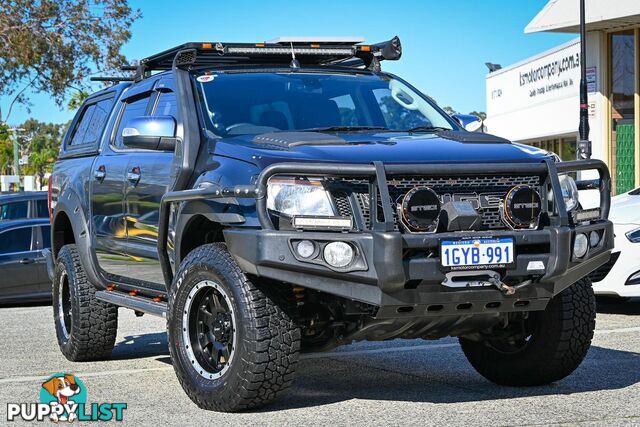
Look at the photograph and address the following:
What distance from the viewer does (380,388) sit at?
6.67 metres

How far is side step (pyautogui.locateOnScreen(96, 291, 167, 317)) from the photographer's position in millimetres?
6750

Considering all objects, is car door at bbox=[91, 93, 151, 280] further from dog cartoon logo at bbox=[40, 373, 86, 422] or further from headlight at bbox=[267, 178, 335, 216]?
headlight at bbox=[267, 178, 335, 216]

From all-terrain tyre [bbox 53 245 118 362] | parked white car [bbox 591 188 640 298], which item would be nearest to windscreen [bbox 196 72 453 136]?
all-terrain tyre [bbox 53 245 118 362]

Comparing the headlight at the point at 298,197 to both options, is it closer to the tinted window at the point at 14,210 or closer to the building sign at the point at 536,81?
the tinted window at the point at 14,210

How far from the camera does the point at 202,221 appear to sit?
6.29 m

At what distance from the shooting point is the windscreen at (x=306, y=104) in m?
6.66

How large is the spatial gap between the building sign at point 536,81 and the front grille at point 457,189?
71.1 ft

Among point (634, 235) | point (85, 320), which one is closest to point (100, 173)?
point (85, 320)

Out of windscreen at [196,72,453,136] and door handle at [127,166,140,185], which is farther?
door handle at [127,166,140,185]

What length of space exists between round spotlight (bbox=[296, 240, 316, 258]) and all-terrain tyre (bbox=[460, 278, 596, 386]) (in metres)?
1.71

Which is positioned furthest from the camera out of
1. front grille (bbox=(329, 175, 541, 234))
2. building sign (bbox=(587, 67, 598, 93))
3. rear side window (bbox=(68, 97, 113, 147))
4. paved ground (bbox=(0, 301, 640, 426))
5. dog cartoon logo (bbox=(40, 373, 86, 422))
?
building sign (bbox=(587, 67, 598, 93))

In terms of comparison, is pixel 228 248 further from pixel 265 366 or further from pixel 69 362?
pixel 69 362

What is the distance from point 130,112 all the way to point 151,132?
154 cm

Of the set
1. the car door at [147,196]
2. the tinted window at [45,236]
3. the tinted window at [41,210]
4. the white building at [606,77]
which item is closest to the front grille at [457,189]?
the car door at [147,196]
